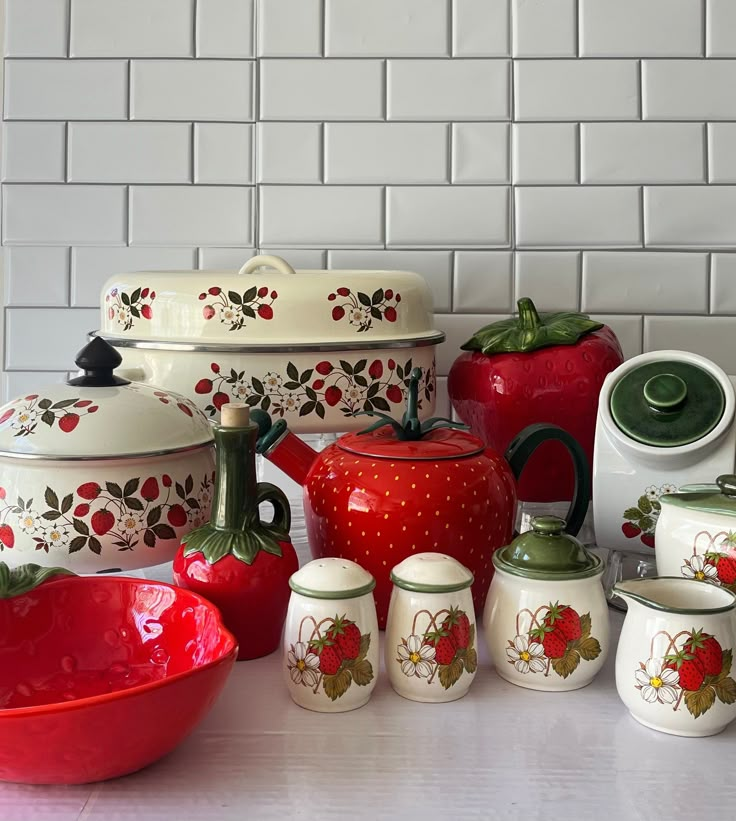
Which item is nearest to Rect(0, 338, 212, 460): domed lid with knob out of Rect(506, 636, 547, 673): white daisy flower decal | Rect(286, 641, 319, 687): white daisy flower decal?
Rect(286, 641, 319, 687): white daisy flower decal

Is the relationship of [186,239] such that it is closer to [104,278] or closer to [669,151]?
[104,278]

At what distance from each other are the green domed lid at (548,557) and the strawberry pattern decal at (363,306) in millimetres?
346

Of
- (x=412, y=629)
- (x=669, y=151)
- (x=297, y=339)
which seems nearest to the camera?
(x=412, y=629)

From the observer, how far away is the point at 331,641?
2.02 ft

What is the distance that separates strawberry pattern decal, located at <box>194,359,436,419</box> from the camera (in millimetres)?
918

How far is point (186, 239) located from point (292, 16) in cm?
34

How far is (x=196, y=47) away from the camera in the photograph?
1.22 m

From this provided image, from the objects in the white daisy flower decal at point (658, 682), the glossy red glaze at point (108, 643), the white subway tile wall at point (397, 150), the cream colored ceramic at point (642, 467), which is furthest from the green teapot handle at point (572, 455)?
the white subway tile wall at point (397, 150)

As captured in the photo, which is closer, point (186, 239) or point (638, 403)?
point (638, 403)

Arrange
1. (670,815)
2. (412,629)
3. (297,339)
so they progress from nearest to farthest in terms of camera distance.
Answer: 1. (670,815)
2. (412,629)
3. (297,339)

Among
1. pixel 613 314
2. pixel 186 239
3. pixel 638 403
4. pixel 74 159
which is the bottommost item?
pixel 638 403

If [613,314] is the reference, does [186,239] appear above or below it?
above

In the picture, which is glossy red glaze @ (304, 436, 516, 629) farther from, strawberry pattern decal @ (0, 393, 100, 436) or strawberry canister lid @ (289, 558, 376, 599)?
strawberry pattern decal @ (0, 393, 100, 436)

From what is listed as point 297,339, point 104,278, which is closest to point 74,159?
point 104,278
